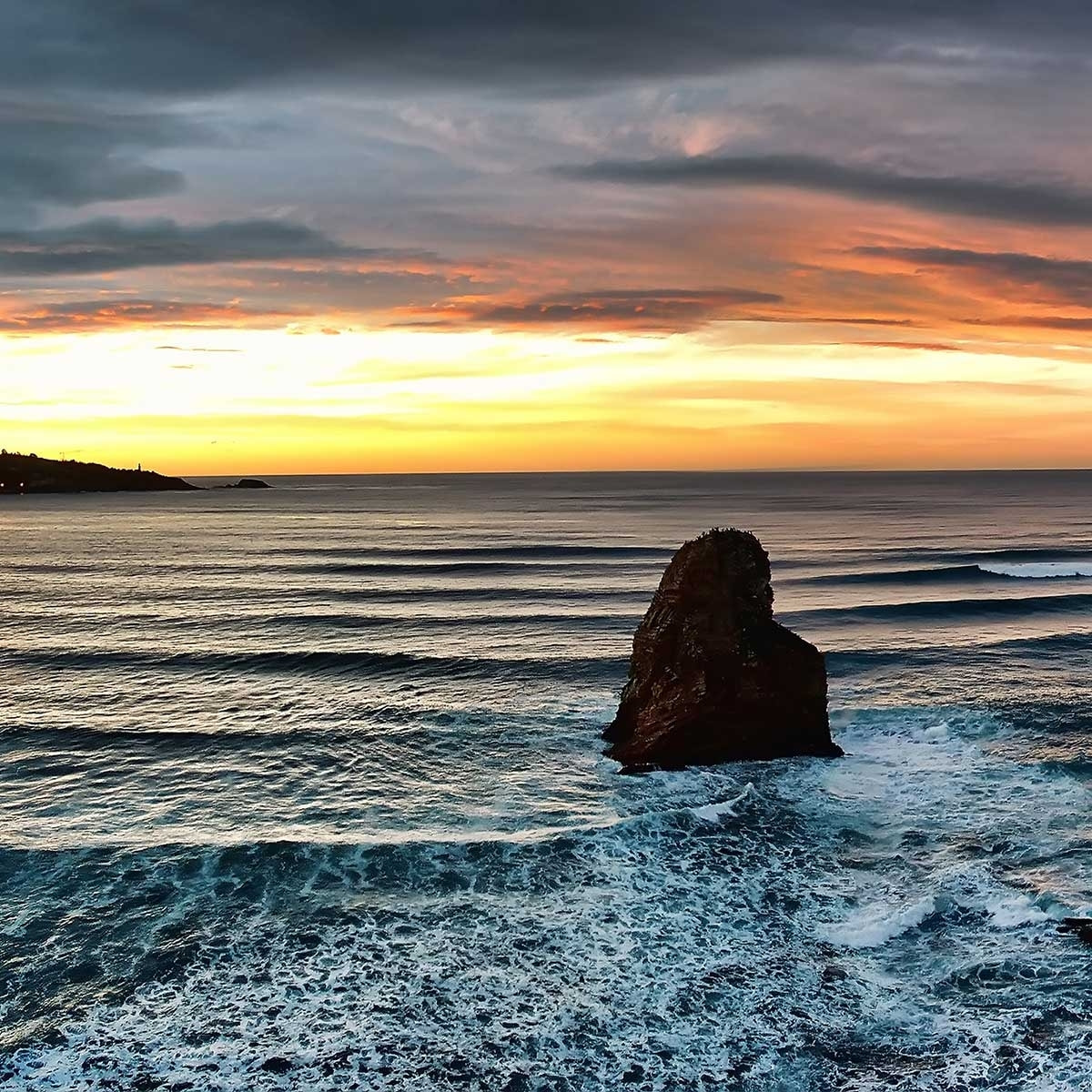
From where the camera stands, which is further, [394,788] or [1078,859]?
[394,788]

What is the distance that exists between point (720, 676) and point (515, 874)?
705 centimetres

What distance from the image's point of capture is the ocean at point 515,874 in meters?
10.5

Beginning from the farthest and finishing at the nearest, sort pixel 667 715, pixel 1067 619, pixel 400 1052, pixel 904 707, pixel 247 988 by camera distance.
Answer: pixel 1067 619, pixel 904 707, pixel 667 715, pixel 247 988, pixel 400 1052

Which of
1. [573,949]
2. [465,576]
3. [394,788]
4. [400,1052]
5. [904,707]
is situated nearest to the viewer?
[400,1052]

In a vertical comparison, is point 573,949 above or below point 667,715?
below

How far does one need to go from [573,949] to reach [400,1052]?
2.96 metres

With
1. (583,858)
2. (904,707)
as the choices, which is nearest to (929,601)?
(904,707)

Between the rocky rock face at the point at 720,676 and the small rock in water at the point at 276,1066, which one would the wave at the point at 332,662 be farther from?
the small rock in water at the point at 276,1066

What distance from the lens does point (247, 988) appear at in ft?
38.5

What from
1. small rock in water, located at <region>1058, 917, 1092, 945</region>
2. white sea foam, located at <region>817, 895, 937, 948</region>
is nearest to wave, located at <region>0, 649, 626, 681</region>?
white sea foam, located at <region>817, 895, 937, 948</region>

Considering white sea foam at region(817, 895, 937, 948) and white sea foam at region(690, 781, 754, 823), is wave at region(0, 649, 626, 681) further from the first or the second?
white sea foam at region(817, 895, 937, 948)

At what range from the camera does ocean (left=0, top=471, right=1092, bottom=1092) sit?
34.6 ft

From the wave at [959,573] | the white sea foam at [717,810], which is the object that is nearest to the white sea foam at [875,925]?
→ the white sea foam at [717,810]

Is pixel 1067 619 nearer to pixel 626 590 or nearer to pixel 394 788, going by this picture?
pixel 626 590
